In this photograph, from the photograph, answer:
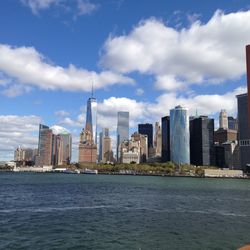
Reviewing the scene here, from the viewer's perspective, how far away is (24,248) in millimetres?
39375

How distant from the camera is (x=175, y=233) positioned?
4809 centimetres

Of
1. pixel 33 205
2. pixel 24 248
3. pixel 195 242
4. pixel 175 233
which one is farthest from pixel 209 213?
pixel 24 248

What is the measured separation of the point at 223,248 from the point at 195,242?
11.3 ft

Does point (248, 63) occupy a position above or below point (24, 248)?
above

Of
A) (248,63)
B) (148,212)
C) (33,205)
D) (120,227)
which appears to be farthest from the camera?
(33,205)

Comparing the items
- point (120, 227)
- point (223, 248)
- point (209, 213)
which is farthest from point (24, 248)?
point (209, 213)

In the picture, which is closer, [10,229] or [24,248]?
[24,248]

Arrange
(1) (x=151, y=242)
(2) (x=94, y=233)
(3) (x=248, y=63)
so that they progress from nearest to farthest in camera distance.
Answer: (3) (x=248, y=63) → (1) (x=151, y=242) → (2) (x=94, y=233)

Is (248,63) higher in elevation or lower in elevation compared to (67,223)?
higher

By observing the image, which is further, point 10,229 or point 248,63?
point 10,229

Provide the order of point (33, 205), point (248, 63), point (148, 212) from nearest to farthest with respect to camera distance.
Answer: point (248, 63), point (148, 212), point (33, 205)

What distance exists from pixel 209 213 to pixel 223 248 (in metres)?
29.4

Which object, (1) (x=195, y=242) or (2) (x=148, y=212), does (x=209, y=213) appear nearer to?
(2) (x=148, y=212)

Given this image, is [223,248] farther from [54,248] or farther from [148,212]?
[148,212]
